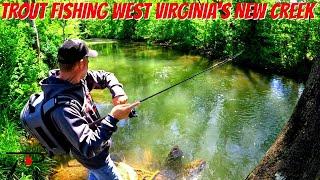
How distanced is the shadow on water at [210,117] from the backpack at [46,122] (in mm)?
7688

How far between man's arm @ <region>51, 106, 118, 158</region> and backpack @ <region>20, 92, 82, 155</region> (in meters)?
0.07

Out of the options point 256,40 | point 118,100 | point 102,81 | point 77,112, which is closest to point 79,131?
point 77,112

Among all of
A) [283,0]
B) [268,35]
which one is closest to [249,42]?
[268,35]

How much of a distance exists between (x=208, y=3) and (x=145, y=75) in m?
14.3

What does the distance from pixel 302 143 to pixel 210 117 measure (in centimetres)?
1105

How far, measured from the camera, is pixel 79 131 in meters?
2.97

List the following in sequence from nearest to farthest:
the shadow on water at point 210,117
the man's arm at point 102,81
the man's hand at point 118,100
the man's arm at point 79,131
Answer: the man's arm at point 79,131, the man's hand at point 118,100, the man's arm at point 102,81, the shadow on water at point 210,117

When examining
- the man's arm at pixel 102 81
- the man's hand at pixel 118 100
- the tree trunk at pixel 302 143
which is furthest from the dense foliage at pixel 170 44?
the tree trunk at pixel 302 143

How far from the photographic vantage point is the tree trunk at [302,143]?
4.25 m

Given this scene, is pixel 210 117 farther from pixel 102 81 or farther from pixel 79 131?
pixel 79 131

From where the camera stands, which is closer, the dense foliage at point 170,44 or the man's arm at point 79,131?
the man's arm at point 79,131

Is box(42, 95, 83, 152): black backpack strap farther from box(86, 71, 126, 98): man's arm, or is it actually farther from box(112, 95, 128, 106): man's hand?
box(86, 71, 126, 98): man's arm

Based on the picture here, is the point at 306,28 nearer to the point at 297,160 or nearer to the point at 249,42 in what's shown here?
the point at 249,42

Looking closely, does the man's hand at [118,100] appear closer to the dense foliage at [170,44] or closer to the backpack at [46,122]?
the backpack at [46,122]
